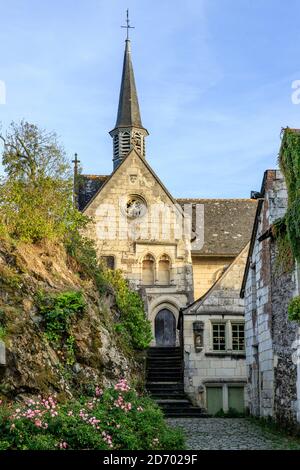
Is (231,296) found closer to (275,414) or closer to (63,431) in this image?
(275,414)

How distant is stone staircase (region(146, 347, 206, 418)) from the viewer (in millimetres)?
22575

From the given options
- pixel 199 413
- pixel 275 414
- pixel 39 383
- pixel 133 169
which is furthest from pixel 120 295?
pixel 39 383

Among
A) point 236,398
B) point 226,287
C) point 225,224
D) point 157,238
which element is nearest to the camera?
point 236,398

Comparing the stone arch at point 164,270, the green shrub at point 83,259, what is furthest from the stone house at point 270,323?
the stone arch at point 164,270

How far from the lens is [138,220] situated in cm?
3309

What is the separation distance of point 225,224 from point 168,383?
42.1 ft

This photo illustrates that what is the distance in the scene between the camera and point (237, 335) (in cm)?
2550

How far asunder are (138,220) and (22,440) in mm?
23560

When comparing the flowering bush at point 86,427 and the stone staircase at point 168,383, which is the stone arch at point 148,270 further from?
the flowering bush at point 86,427

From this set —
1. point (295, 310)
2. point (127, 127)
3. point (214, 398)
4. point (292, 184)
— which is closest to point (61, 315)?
point (295, 310)

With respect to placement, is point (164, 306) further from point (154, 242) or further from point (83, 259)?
point (83, 259)

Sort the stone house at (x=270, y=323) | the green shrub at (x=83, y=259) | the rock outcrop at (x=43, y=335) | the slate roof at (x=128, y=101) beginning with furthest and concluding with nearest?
1. the slate roof at (x=128, y=101)
2. the green shrub at (x=83, y=259)
3. the stone house at (x=270, y=323)
4. the rock outcrop at (x=43, y=335)

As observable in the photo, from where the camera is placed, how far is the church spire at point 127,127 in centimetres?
3806

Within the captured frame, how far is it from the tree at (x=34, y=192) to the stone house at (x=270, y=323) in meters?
5.39
